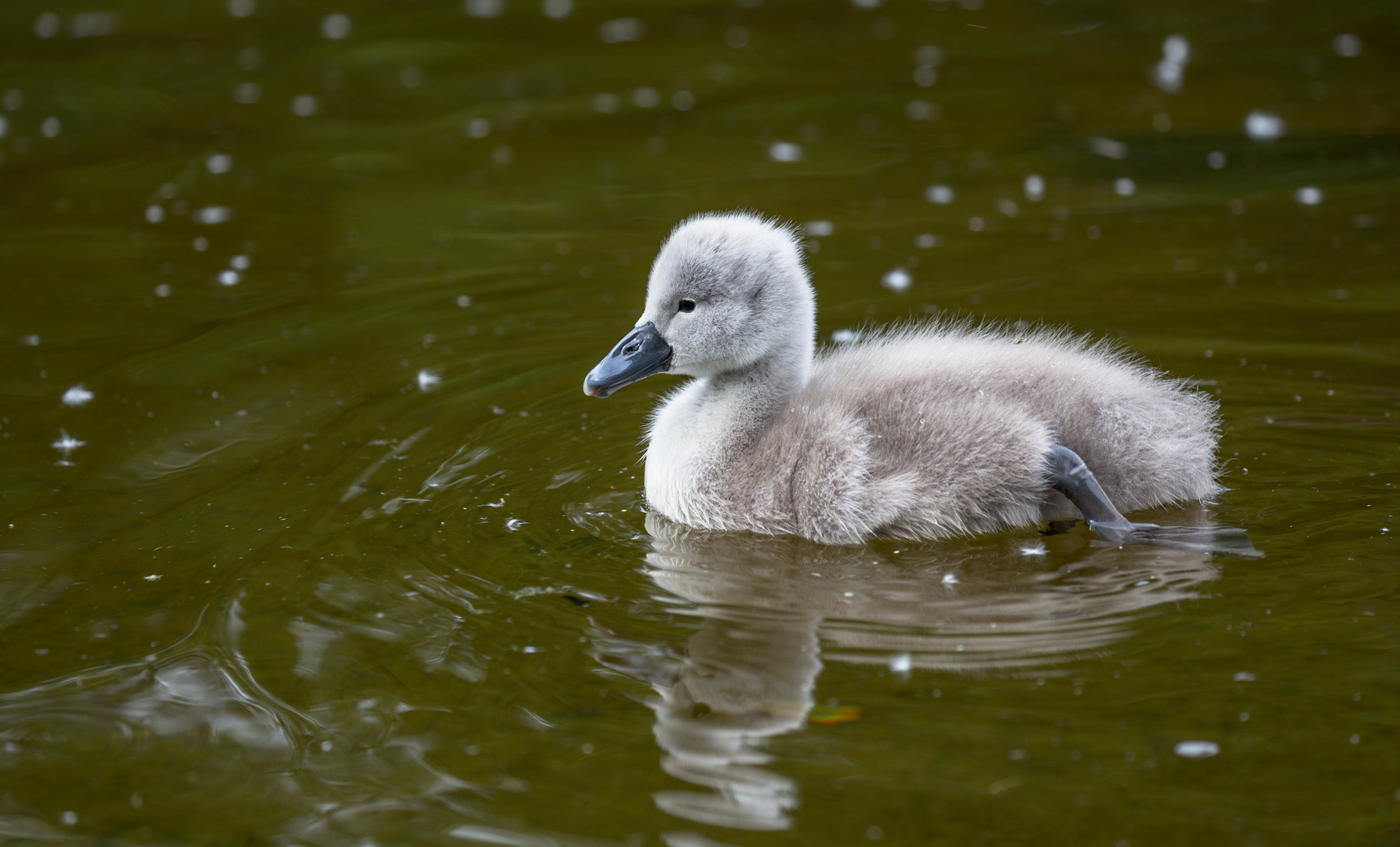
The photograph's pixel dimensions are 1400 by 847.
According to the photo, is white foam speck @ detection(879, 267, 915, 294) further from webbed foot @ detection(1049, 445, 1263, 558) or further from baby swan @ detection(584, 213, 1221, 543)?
webbed foot @ detection(1049, 445, 1263, 558)

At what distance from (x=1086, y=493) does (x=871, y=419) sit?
2.30ft

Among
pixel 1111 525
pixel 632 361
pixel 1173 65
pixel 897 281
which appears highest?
pixel 1173 65

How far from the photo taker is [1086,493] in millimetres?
4594

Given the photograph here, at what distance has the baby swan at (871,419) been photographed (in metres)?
4.68

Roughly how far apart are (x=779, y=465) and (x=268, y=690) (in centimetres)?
173

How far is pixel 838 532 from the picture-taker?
4695mm

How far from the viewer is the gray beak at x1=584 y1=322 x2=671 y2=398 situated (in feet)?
17.0

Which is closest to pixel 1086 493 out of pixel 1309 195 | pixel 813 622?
pixel 813 622

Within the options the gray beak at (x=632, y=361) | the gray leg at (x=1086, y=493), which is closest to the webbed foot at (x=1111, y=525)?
the gray leg at (x=1086, y=493)

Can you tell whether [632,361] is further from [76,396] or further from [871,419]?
[76,396]

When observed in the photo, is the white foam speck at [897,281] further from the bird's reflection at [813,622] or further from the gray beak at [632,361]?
the bird's reflection at [813,622]

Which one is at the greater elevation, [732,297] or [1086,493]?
[732,297]

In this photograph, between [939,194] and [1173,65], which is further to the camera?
[1173,65]

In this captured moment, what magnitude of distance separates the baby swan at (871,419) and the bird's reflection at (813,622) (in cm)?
13
